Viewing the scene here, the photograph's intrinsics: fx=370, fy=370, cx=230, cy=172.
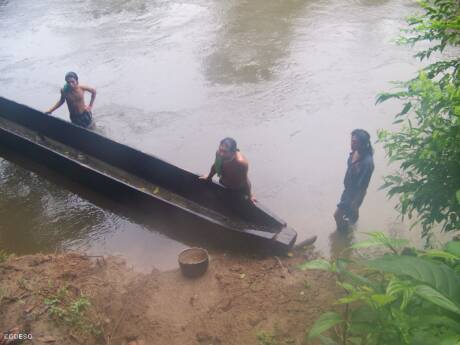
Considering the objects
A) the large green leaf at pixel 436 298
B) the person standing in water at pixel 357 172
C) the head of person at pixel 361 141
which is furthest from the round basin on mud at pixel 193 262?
the large green leaf at pixel 436 298

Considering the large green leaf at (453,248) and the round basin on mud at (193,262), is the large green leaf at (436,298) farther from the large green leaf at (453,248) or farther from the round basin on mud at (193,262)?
the round basin on mud at (193,262)

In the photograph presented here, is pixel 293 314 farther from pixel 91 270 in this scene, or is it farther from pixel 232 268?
pixel 91 270

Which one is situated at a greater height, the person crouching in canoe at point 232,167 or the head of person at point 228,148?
the head of person at point 228,148

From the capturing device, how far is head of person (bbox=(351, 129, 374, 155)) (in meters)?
4.37

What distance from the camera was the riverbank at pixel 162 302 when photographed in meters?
3.89

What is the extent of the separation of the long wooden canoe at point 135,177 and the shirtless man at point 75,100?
26cm

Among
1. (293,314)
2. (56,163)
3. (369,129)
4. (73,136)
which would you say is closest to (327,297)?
(293,314)

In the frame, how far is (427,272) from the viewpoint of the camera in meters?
1.47

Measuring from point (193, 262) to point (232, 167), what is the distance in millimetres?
1333

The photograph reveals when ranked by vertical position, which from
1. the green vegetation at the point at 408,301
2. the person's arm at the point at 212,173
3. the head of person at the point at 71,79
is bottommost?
the person's arm at the point at 212,173

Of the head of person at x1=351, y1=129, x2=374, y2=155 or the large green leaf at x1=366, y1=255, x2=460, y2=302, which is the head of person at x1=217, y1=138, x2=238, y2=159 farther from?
the large green leaf at x1=366, y1=255, x2=460, y2=302

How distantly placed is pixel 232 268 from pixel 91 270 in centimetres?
189

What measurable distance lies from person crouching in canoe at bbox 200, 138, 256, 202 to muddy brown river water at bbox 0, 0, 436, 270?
1.18 meters

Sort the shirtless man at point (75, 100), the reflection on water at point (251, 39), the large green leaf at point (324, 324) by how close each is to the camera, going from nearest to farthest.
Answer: the large green leaf at point (324, 324) < the shirtless man at point (75, 100) < the reflection on water at point (251, 39)
